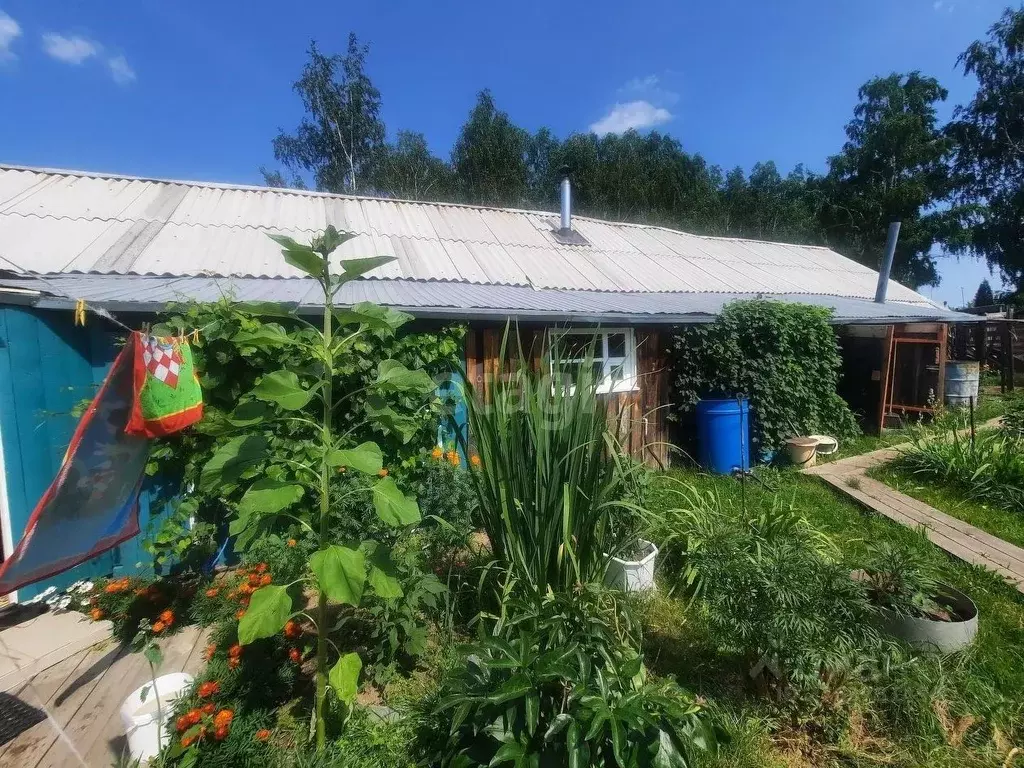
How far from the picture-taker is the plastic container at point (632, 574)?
116 inches

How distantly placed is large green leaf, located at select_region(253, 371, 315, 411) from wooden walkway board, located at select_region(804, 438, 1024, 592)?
15.1 ft

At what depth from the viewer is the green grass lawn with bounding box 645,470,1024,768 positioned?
201cm

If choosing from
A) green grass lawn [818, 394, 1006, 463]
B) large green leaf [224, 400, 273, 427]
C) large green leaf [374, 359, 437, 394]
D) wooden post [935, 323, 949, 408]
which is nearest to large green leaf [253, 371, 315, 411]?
large green leaf [224, 400, 273, 427]

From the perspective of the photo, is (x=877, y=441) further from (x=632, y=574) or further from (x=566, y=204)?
(x=566, y=204)

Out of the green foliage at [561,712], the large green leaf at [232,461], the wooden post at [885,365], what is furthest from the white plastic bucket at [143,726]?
the wooden post at [885,365]

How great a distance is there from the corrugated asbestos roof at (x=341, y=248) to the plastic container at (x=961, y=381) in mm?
2502

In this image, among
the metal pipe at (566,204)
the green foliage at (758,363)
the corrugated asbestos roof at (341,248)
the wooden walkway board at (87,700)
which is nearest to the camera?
the wooden walkway board at (87,700)

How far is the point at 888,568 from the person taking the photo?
2414 millimetres

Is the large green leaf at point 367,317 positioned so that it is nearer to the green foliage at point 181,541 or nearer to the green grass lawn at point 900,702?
the green grass lawn at point 900,702

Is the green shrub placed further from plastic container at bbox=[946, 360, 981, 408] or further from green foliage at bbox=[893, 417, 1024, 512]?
plastic container at bbox=[946, 360, 981, 408]

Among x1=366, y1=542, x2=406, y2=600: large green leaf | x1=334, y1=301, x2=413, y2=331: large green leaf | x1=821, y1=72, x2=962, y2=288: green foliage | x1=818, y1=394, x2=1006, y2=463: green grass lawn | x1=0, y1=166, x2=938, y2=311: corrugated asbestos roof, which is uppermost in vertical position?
x1=821, y1=72, x2=962, y2=288: green foliage

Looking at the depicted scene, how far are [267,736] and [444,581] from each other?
124 cm

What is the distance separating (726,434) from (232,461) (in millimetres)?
5451

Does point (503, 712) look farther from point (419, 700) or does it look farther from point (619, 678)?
point (419, 700)
